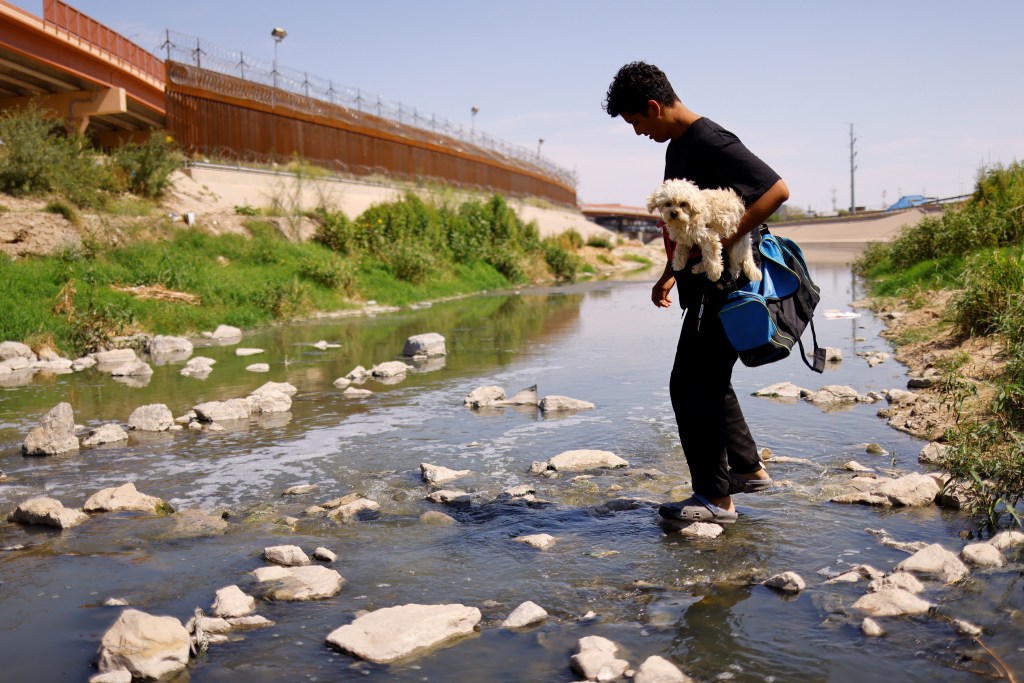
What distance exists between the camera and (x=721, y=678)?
113 inches

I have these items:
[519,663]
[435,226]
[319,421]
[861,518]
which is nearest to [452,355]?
[319,421]

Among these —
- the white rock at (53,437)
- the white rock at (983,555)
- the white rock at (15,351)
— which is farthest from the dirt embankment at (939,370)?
the white rock at (15,351)

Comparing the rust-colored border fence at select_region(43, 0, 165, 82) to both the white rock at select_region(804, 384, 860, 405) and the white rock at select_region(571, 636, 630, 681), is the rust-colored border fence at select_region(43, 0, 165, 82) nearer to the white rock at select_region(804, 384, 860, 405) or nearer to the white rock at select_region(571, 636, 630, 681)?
the white rock at select_region(804, 384, 860, 405)

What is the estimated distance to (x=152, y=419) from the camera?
7.38 meters

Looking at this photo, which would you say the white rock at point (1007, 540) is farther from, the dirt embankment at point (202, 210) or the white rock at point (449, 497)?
the dirt embankment at point (202, 210)

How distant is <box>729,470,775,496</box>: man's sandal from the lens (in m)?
4.47

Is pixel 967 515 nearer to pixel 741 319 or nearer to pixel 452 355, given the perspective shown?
pixel 741 319

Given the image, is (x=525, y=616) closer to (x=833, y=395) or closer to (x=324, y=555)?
(x=324, y=555)

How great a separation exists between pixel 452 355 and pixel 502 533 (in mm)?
7979

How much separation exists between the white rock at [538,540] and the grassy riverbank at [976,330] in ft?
6.56

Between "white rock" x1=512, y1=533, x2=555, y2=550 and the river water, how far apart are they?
0.22 ft

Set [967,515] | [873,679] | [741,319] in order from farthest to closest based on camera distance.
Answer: [967,515]
[741,319]
[873,679]

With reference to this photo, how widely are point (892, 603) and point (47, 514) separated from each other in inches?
160

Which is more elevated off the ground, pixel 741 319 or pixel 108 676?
pixel 741 319
